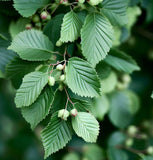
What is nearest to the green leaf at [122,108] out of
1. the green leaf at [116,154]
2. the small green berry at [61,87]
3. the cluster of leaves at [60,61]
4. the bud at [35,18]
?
the green leaf at [116,154]

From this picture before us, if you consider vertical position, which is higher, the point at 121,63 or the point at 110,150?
the point at 121,63

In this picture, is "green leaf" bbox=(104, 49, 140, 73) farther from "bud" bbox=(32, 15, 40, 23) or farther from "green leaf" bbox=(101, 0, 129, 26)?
"bud" bbox=(32, 15, 40, 23)

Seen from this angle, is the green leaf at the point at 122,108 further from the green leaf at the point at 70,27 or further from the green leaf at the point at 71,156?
the green leaf at the point at 70,27

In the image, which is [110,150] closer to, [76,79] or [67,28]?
[76,79]

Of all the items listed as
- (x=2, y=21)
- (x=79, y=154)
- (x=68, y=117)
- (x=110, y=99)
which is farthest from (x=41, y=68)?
(x=79, y=154)

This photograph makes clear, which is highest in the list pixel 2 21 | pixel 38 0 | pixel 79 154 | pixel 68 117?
pixel 38 0

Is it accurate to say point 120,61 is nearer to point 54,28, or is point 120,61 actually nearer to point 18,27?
point 54,28
